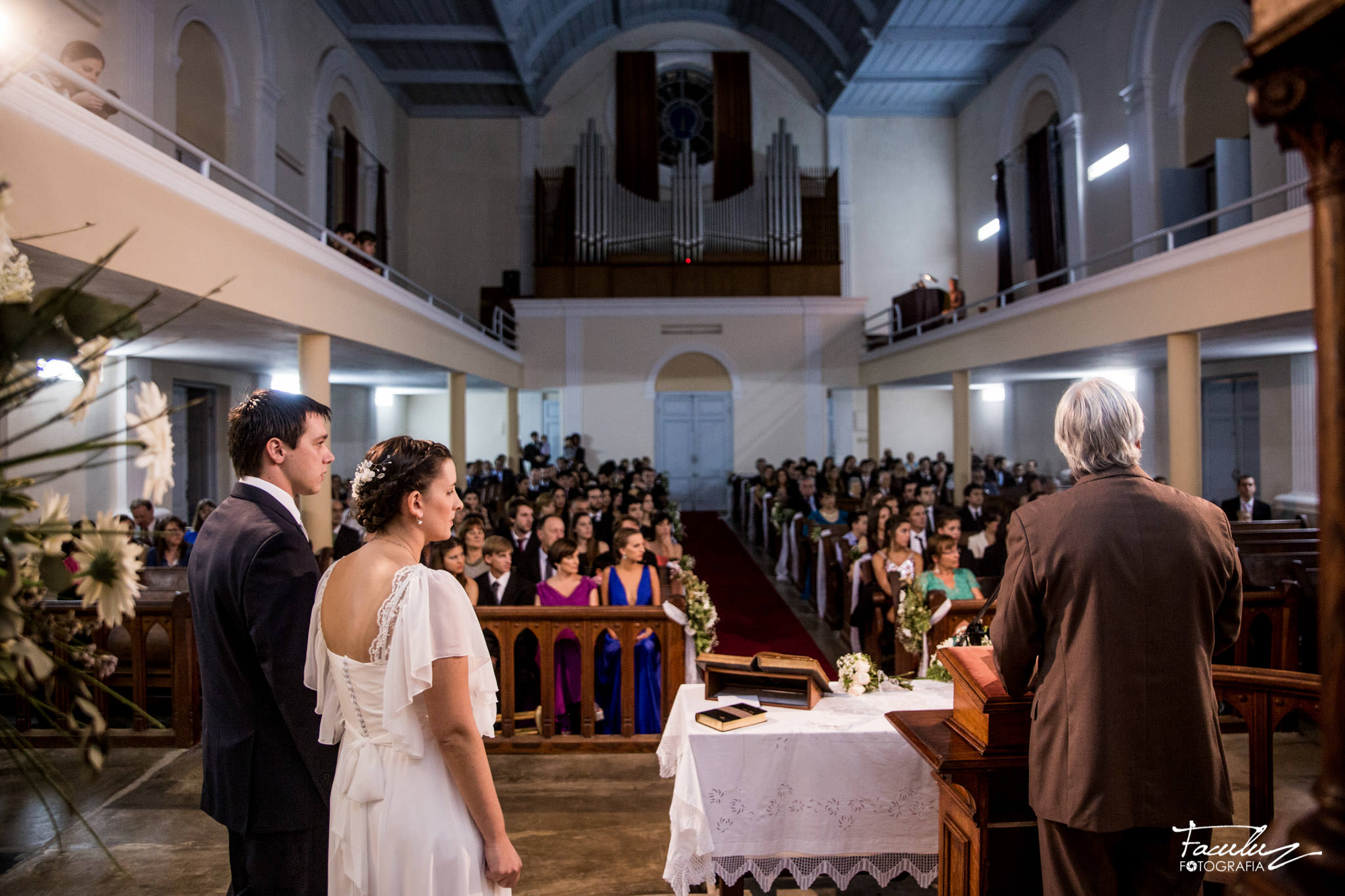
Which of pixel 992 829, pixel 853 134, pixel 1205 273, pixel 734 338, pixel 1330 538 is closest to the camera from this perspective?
pixel 1330 538

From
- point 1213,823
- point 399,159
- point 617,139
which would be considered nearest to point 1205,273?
point 1213,823

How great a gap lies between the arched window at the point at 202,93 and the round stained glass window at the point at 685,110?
35.3ft

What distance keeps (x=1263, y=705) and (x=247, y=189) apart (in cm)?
1177

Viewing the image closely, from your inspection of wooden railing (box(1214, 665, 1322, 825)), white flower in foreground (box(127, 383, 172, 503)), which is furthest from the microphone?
white flower in foreground (box(127, 383, 172, 503))

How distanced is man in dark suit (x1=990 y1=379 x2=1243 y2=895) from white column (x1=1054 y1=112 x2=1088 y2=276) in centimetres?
1392

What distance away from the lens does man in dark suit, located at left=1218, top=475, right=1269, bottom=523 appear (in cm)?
906

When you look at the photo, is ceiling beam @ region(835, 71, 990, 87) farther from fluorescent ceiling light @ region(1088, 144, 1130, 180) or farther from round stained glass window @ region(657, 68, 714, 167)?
fluorescent ceiling light @ region(1088, 144, 1130, 180)

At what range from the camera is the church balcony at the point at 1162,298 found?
20.1ft

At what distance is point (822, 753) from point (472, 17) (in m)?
15.8

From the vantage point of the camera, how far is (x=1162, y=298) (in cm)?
764

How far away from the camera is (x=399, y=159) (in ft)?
60.9

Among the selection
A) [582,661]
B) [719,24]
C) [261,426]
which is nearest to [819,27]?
[719,24]

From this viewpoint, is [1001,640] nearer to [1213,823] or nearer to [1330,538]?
[1213,823]

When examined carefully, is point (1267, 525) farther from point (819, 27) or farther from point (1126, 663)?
point (819, 27)
